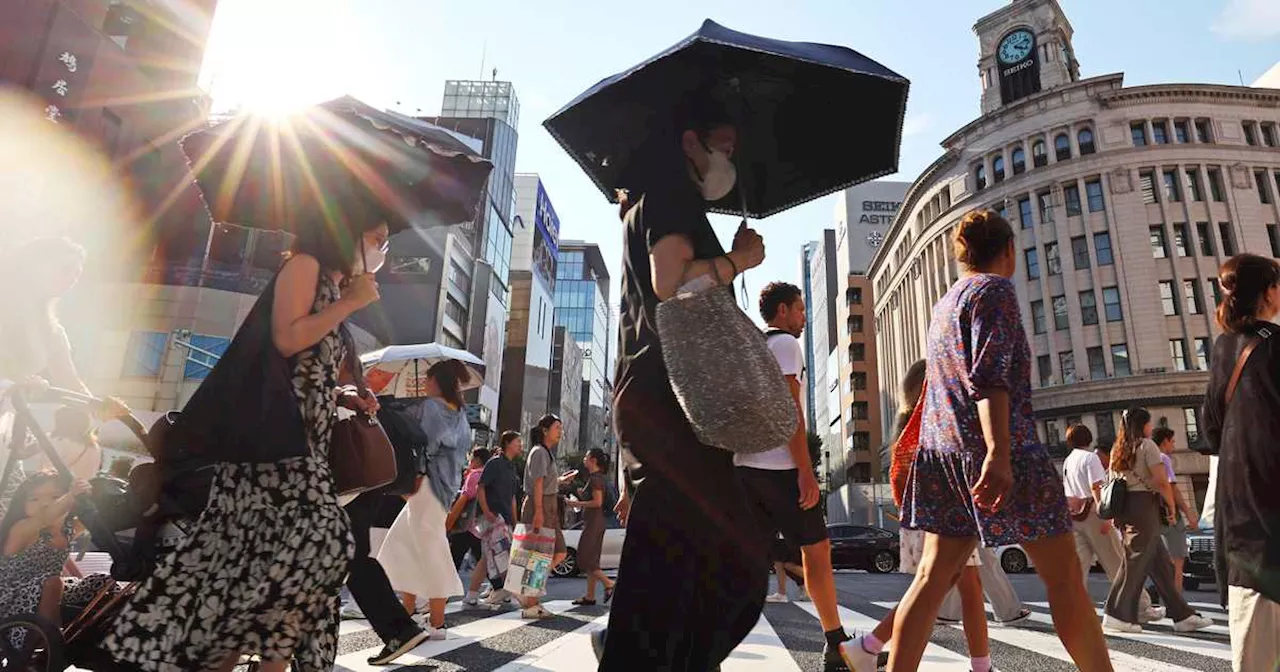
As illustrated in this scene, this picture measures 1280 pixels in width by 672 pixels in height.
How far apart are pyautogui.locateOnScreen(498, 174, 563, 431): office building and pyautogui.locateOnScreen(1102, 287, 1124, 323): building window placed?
43300mm

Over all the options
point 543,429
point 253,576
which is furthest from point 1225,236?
point 253,576

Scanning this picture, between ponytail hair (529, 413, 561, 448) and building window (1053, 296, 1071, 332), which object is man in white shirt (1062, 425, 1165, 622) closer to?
ponytail hair (529, 413, 561, 448)

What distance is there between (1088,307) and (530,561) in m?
41.4

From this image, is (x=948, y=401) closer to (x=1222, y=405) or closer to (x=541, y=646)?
(x=1222, y=405)

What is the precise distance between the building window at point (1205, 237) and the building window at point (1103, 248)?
418 centimetres

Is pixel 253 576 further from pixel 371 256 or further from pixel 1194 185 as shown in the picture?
pixel 1194 185

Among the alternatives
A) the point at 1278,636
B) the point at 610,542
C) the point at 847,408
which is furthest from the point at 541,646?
the point at 847,408

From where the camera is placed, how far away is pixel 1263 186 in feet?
125

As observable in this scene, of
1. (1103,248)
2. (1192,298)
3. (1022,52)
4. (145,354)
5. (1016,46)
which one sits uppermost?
(1016,46)

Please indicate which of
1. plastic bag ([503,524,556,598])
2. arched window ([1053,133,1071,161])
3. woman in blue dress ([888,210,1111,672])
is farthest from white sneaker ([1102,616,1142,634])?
arched window ([1053,133,1071,161])

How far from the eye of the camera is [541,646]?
4.24 metres

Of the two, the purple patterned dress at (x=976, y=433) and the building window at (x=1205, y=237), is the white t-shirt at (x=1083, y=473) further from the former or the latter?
the building window at (x=1205, y=237)

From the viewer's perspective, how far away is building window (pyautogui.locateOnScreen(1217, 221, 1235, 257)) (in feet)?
121

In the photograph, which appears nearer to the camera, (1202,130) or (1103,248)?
(1103,248)
